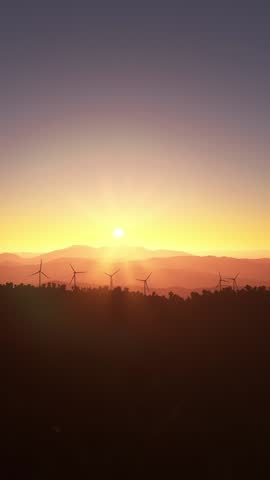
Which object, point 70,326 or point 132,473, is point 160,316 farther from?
point 132,473

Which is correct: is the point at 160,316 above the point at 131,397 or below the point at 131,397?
above

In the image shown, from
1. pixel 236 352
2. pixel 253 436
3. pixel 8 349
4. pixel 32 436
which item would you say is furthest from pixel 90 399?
pixel 236 352

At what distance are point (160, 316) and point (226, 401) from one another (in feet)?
78.7

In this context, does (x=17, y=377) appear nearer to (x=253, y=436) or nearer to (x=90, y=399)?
(x=90, y=399)

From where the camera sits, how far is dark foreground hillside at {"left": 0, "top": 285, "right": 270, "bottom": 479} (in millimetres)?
53875

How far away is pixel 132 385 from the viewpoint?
225 feet

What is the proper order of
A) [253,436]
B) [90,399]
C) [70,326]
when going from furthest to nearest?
[70,326]
[90,399]
[253,436]

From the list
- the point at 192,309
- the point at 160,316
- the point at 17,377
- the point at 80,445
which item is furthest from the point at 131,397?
the point at 192,309

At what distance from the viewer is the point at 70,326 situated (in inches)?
3140

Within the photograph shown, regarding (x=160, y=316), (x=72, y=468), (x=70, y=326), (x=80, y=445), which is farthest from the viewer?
(x=160, y=316)

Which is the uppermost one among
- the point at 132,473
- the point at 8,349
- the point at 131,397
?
the point at 8,349

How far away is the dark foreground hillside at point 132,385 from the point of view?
53.9m

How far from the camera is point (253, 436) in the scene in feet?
197

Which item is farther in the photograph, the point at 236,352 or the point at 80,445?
the point at 236,352
